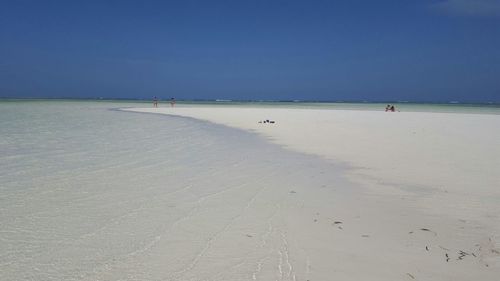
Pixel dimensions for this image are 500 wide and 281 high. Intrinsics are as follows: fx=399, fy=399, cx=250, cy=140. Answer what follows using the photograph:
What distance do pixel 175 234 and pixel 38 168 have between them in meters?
4.38

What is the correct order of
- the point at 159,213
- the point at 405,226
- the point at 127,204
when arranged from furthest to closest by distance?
the point at 127,204 → the point at 159,213 → the point at 405,226

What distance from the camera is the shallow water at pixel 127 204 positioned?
3.16m

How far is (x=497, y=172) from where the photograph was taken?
7.16 m

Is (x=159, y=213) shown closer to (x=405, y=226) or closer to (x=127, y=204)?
(x=127, y=204)

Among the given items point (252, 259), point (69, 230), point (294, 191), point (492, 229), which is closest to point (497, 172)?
point (492, 229)

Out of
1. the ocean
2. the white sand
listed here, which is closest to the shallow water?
the ocean

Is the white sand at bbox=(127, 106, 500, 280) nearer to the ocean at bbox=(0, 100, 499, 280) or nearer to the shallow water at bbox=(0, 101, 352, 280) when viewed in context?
the ocean at bbox=(0, 100, 499, 280)

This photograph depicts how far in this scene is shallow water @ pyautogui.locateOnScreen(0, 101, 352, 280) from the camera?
316cm

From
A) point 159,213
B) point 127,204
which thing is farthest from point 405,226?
point 127,204

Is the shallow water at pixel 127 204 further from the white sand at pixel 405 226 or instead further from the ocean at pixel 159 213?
the white sand at pixel 405 226

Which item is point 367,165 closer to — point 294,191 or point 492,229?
point 294,191

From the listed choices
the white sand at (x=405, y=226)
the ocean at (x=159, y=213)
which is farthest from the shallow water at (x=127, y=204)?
the white sand at (x=405, y=226)

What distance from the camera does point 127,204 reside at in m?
4.88

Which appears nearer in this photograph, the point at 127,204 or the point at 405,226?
the point at 405,226
